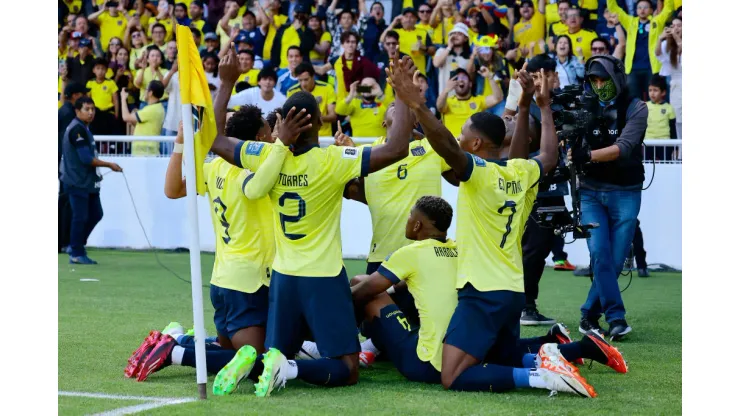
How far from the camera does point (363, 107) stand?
15859 millimetres

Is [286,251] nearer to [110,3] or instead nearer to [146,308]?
[146,308]

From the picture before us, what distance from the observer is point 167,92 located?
17.6m

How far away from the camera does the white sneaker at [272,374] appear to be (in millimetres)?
5941

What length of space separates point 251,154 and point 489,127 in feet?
4.97

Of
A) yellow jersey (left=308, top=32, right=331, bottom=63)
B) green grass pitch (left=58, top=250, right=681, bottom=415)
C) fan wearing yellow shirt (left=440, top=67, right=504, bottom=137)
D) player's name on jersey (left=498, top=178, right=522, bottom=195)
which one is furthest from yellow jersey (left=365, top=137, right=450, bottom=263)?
yellow jersey (left=308, top=32, right=331, bottom=63)

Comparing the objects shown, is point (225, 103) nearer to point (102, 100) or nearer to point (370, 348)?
point (370, 348)

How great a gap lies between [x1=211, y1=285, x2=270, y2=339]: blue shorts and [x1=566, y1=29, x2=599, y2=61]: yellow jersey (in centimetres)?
986

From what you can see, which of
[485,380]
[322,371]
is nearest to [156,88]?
[322,371]

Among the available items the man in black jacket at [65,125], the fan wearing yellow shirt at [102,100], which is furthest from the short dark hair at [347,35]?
the fan wearing yellow shirt at [102,100]

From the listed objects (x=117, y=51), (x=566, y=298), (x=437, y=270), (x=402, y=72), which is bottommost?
(x=566, y=298)

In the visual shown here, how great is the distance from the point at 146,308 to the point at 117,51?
10398mm

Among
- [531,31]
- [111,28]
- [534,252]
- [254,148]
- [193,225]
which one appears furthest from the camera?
[111,28]

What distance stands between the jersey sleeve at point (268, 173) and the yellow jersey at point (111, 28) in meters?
15.2

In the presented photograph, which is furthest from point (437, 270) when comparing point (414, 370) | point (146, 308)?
point (146, 308)
